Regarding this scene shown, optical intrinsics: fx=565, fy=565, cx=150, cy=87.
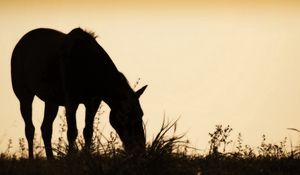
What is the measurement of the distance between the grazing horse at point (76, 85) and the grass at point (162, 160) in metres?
1.67

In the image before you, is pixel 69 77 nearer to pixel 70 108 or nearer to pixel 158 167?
pixel 70 108

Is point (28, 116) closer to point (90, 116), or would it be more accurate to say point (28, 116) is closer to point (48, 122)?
point (48, 122)

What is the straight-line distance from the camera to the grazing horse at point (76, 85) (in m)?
10.1

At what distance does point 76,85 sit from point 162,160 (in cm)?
426

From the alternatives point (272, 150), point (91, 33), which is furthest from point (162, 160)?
point (91, 33)

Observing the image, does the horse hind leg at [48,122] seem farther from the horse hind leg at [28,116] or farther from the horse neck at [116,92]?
the horse neck at [116,92]

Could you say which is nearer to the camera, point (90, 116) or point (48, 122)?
point (90, 116)

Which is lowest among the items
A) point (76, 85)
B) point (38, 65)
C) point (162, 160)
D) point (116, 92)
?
point (162, 160)

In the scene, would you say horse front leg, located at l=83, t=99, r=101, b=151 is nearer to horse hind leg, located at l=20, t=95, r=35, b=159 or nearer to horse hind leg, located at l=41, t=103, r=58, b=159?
horse hind leg, located at l=41, t=103, r=58, b=159

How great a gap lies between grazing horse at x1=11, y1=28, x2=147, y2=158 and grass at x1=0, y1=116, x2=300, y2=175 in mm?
1670

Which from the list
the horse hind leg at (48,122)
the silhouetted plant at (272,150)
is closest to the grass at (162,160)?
the silhouetted plant at (272,150)

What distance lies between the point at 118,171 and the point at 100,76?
14.7 feet

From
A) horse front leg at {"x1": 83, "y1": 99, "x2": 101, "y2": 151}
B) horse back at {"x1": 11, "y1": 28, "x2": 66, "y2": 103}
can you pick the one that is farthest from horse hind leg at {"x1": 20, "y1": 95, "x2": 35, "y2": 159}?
horse front leg at {"x1": 83, "y1": 99, "x2": 101, "y2": 151}

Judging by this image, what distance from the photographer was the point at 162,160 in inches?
274
